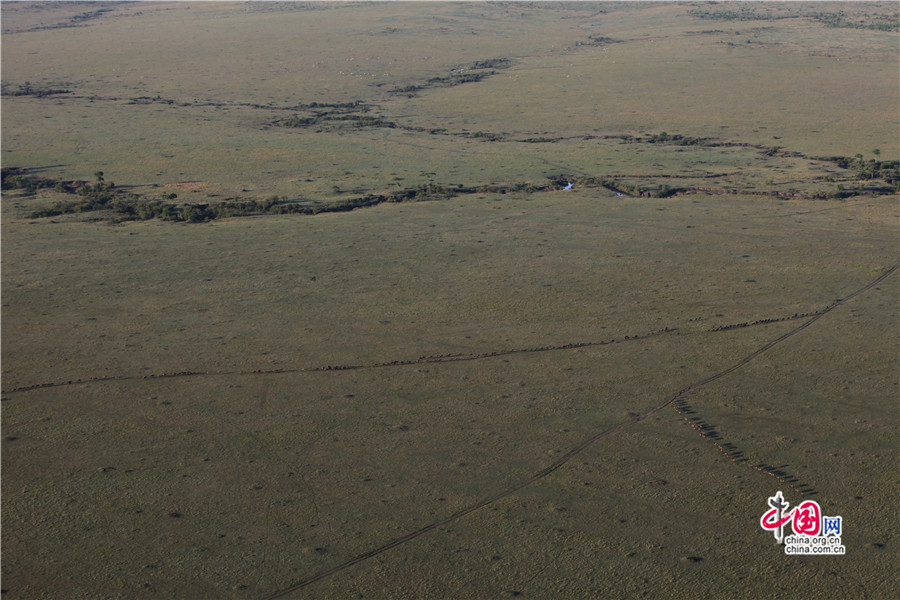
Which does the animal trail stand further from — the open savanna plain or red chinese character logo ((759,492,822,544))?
red chinese character logo ((759,492,822,544))

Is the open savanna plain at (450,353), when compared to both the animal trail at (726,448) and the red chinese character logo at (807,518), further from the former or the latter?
the red chinese character logo at (807,518)

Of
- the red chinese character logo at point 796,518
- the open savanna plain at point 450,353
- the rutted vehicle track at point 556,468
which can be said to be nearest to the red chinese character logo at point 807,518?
→ the red chinese character logo at point 796,518

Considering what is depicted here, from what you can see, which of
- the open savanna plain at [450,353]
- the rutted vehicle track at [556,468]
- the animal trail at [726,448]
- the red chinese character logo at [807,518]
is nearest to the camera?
the rutted vehicle track at [556,468]

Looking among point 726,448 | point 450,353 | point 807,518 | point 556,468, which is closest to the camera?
point 807,518

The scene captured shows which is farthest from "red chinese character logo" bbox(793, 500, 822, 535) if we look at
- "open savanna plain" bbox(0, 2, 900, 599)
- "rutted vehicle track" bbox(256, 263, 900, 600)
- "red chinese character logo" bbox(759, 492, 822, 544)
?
"rutted vehicle track" bbox(256, 263, 900, 600)

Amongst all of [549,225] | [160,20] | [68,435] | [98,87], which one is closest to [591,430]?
[68,435]

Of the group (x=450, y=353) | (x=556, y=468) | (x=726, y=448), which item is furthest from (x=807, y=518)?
(x=450, y=353)

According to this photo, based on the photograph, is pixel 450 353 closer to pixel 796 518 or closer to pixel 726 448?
pixel 726 448

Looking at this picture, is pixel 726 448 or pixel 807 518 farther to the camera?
pixel 726 448
